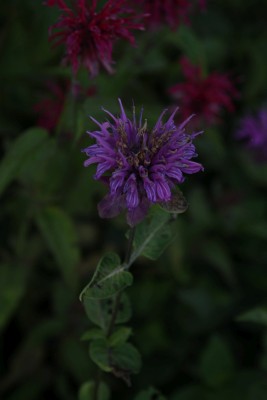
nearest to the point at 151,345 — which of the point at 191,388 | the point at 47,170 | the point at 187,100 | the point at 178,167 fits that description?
the point at 191,388

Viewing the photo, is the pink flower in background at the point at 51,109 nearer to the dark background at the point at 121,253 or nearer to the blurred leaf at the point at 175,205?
the dark background at the point at 121,253

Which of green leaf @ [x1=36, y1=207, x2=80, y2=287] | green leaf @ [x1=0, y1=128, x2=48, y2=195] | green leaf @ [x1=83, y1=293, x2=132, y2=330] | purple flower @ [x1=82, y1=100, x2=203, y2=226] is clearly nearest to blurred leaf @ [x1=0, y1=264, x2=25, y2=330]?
green leaf @ [x1=36, y1=207, x2=80, y2=287]

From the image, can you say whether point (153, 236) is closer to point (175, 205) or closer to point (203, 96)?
point (175, 205)

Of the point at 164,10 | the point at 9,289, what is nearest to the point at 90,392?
the point at 9,289

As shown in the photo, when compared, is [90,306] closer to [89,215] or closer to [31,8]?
[89,215]

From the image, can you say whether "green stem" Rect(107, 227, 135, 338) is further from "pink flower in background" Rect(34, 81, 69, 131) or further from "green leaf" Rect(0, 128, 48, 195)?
"pink flower in background" Rect(34, 81, 69, 131)

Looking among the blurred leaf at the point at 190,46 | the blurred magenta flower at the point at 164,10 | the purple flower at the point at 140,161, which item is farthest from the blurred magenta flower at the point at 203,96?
the purple flower at the point at 140,161
